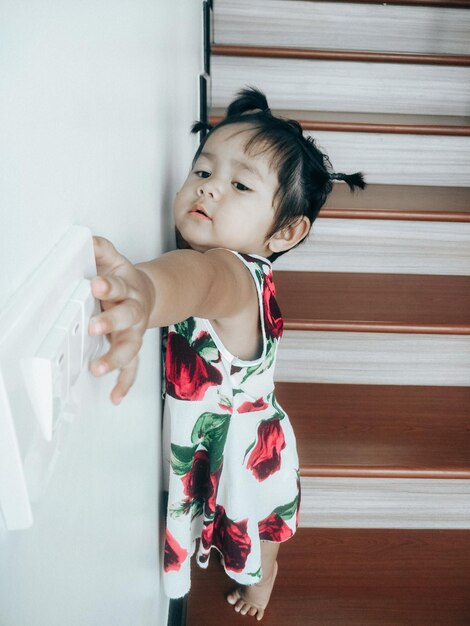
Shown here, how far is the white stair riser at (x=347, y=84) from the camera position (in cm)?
155

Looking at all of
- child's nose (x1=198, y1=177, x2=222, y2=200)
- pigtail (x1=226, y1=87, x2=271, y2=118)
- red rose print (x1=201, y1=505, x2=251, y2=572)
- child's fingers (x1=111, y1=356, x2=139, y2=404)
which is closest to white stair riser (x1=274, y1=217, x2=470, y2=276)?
pigtail (x1=226, y1=87, x2=271, y2=118)

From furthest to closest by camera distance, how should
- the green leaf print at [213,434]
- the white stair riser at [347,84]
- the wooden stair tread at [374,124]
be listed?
1. the white stair riser at [347,84]
2. the wooden stair tread at [374,124]
3. the green leaf print at [213,434]

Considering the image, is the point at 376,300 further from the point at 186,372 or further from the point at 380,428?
the point at 186,372

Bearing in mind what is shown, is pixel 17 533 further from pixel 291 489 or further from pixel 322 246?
pixel 322 246

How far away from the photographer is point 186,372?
82 cm

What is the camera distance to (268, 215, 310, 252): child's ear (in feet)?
2.87

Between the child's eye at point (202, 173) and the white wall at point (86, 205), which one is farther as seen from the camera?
the child's eye at point (202, 173)

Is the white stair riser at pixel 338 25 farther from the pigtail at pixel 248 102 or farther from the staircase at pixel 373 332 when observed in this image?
the pigtail at pixel 248 102

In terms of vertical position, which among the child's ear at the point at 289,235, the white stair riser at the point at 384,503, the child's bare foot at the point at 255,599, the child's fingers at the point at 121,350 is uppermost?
the child's fingers at the point at 121,350

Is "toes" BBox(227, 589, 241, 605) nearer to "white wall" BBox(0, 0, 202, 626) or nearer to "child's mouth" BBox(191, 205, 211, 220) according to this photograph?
"white wall" BBox(0, 0, 202, 626)

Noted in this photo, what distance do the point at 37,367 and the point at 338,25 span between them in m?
1.84

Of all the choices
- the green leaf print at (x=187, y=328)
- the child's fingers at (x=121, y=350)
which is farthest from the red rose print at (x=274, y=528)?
the child's fingers at (x=121, y=350)

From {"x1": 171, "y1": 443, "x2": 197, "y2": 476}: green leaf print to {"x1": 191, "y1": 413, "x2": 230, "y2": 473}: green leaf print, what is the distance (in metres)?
0.02

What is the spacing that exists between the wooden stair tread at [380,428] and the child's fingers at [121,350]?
87 centimetres
